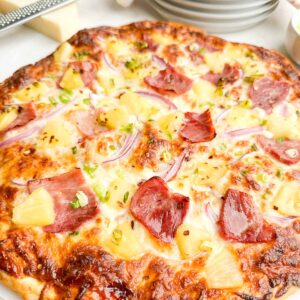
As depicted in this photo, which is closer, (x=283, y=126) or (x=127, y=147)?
(x=127, y=147)

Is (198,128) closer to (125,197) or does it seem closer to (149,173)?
(149,173)

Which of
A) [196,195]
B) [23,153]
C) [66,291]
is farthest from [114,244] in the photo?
[23,153]

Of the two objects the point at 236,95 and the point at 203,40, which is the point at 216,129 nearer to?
the point at 236,95

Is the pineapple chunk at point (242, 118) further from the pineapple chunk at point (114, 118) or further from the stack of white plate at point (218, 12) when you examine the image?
the stack of white plate at point (218, 12)

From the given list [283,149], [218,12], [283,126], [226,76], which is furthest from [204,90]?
[218,12]

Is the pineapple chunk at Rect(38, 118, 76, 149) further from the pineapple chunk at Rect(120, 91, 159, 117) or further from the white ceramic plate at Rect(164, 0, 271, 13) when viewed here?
the white ceramic plate at Rect(164, 0, 271, 13)

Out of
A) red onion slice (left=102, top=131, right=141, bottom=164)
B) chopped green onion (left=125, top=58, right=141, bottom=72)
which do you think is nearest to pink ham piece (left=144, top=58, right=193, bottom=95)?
chopped green onion (left=125, top=58, right=141, bottom=72)
